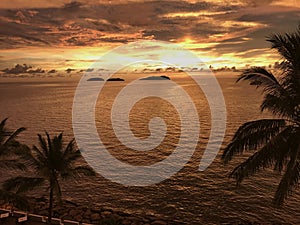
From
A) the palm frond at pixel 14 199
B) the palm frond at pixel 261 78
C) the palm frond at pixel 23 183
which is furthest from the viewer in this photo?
the palm frond at pixel 23 183

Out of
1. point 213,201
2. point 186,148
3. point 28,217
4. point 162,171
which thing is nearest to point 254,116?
point 186,148

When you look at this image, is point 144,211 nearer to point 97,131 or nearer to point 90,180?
point 90,180

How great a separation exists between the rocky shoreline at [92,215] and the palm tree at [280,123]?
18688 millimetres

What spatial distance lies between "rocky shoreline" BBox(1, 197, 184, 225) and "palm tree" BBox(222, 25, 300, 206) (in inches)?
736

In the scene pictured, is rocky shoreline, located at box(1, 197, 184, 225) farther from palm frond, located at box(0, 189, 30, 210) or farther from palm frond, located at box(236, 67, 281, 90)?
palm frond, located at box(236, 67, 281, 90)

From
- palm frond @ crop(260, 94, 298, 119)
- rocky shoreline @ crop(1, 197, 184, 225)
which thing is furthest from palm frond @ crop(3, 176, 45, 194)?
palm frond @ crop(260, 94, 298, 119)

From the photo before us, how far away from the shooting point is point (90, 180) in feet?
135

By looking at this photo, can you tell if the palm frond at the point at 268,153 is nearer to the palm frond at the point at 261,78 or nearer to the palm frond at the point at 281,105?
the palm frond at the point at 281,105

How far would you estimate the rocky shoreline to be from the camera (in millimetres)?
30081

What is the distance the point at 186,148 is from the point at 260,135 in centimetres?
4228

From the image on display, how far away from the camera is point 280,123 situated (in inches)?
537

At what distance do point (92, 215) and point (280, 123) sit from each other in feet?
76.9

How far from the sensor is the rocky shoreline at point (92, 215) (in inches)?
1184

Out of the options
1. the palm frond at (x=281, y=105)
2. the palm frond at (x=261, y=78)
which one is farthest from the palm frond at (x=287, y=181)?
the palm frond at (x=261, y=78)
